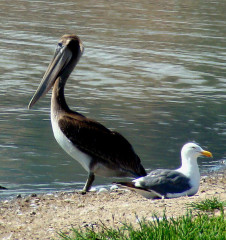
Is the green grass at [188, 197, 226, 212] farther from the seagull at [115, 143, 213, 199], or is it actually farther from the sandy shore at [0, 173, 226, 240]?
the seagull at [115, 143, 213, 199]

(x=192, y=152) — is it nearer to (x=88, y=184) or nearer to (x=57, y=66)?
(x=88, y=184)

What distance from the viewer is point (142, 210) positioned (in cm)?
574

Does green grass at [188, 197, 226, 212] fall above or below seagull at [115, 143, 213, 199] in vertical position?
above

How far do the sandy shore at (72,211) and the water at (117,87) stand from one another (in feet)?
2.16

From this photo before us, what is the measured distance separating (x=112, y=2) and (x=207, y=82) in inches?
668

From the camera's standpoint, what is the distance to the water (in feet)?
28.8

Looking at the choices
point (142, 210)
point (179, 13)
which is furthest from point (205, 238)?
point (179, 13)

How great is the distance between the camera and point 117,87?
13125mm

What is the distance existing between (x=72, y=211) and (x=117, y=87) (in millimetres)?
7086

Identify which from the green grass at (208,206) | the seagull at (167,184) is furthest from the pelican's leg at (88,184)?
the green grass at (208,206)

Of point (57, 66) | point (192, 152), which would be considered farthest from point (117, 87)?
point (192, 152)

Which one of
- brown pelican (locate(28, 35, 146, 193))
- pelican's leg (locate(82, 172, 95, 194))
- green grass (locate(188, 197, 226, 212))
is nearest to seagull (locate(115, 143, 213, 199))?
brown pelican (locate(28, 35, 146, 193))

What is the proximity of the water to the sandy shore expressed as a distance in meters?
0.66

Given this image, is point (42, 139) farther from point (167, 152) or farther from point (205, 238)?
point (205, 238)
